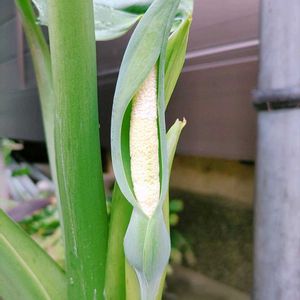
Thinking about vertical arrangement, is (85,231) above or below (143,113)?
below

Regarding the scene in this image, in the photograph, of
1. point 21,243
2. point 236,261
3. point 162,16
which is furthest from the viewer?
point 236,261

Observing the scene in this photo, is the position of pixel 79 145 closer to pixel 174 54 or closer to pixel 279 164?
pixel 174 54

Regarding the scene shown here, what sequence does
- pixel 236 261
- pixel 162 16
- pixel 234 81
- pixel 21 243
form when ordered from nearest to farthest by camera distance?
1. pixel 162 16
2. pixel 21 243
3. pixel 234 81
4. pixel 236 261

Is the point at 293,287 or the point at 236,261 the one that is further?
the point at 236,261

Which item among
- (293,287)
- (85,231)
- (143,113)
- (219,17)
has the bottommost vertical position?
(293,287)

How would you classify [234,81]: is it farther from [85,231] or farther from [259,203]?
[85,231]

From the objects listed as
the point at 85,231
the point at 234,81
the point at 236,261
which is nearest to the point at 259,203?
the point at 85,231

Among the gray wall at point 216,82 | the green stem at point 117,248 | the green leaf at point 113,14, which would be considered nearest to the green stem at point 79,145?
the green stem at point 117,248

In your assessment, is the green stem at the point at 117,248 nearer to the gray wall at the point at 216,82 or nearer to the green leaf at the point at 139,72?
the green leaf at the point at 139,72
